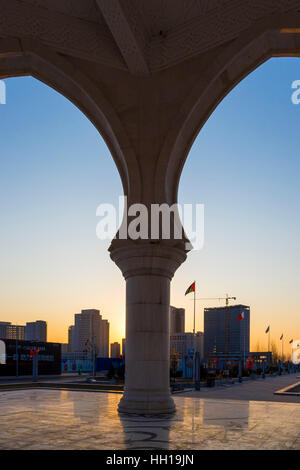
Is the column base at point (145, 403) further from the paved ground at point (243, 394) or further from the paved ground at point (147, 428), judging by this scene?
the paved ground at point (243, 394)

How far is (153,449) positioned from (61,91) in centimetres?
964

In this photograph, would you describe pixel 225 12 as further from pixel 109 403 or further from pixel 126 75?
pixel 109 403

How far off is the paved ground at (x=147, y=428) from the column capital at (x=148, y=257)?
11.3ft

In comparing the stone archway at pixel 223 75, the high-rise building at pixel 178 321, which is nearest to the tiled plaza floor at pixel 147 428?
the stone archway at pixel 223 75

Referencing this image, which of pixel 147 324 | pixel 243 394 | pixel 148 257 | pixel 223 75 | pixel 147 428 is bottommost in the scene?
pixel 243 394

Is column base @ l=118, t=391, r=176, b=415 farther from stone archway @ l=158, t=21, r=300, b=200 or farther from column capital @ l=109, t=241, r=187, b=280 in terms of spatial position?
stone archway @ l=158, t=21, r=300, b=200

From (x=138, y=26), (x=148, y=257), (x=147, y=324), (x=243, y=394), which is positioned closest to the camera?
(x=138, y=26)

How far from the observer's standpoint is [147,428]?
31.8 feet

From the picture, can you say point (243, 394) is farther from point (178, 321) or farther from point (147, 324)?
point (178, 321)

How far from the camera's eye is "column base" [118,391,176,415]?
11.7m

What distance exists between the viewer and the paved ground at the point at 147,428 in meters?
8.27

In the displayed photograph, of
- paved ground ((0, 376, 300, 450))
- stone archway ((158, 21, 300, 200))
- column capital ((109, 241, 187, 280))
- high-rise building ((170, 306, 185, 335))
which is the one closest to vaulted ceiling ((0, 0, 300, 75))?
stone archway ((158, 21, 300, 200))

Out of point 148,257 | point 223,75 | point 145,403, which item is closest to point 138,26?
point 223,75

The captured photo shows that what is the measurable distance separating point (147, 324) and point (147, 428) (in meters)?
3.02
